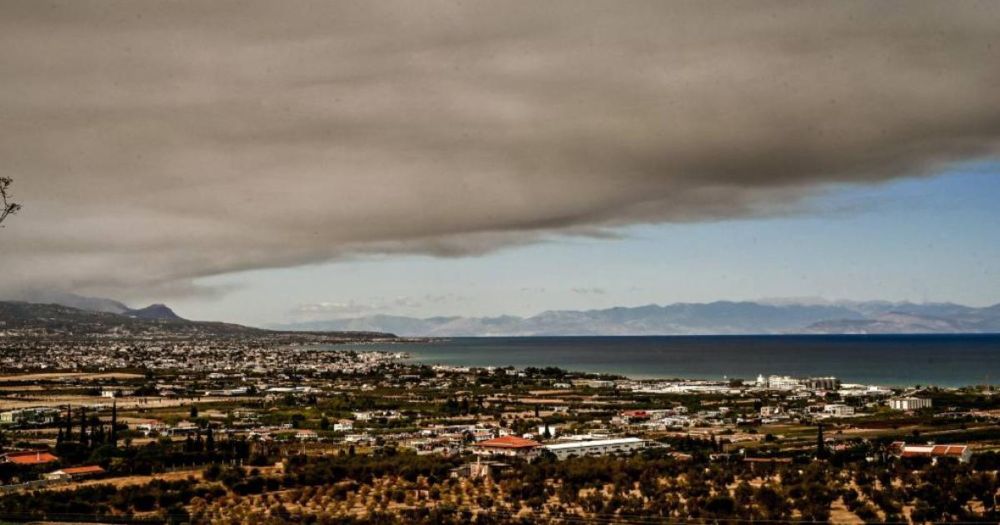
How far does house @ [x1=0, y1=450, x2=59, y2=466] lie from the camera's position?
53353mm

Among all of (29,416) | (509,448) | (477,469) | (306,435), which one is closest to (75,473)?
(477,469)

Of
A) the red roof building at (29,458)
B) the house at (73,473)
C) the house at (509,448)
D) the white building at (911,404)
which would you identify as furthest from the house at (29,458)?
the white building at (911,404)

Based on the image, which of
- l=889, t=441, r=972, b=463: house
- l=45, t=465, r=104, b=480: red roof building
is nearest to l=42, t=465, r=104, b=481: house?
l=45, t=465, r=104, b=480: red roof building

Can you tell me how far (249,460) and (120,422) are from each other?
30.6 metres

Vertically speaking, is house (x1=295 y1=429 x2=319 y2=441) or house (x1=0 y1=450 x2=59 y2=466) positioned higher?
house (x1=0 y1=450 x2=59 y2=466)

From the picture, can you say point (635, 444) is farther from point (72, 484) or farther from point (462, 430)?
point (72, 484)

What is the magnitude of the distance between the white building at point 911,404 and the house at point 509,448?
48.0 m

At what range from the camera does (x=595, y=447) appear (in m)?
59.8

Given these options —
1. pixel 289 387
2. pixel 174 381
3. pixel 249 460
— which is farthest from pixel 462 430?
pixel 174 381

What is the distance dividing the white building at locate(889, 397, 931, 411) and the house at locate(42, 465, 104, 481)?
71947 millimetres

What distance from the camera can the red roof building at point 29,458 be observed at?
53375mm

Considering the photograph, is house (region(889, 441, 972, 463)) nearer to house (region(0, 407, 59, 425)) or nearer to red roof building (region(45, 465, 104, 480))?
red roof building (region(45, 465, 104, 480))

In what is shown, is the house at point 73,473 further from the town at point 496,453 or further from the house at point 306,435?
the house at point 306,435

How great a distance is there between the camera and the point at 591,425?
7844 cm
